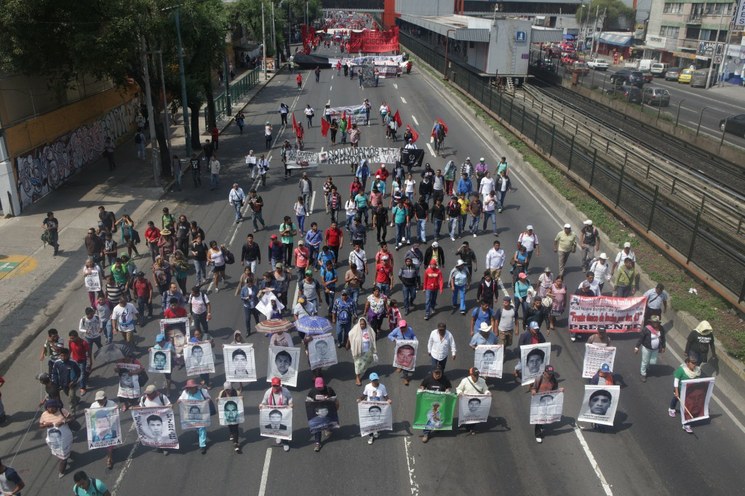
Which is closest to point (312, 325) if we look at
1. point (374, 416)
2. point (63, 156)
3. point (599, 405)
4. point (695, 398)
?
point (374, 416)

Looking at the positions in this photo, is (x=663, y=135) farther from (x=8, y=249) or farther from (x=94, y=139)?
(x=8, y=249)

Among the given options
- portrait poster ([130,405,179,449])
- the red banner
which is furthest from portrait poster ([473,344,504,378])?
the red banner

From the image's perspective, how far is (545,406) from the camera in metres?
11.2

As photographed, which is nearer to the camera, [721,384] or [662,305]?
[721,384]

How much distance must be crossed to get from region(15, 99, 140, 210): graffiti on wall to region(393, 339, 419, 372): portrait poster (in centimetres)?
1935

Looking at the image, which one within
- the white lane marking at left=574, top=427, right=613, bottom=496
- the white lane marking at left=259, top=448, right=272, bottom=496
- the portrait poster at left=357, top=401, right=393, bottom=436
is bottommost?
the white lane marking at left=259, top=448, right=272, bottom=496

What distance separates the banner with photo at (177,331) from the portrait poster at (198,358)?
0.78 meters

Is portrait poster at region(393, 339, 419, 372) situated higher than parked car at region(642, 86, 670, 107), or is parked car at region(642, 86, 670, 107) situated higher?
parked car at region(642, 86, 670, 107)

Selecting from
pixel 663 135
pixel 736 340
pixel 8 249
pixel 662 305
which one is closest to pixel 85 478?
pixel 662 305

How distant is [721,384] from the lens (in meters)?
13.3

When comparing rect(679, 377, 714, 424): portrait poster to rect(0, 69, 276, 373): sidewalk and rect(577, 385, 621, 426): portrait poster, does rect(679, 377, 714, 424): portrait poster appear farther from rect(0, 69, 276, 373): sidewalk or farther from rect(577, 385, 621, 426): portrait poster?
rect(0, 69, 276, 373): sidewalk

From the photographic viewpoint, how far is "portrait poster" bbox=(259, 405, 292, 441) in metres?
10.9

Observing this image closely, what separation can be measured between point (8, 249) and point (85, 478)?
15.6 metres

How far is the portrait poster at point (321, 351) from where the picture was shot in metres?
12.9
